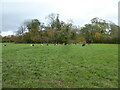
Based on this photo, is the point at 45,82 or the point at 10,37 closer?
the point at 45,82

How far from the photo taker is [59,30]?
41000mm

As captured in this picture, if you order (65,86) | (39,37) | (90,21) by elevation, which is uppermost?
(90,21)

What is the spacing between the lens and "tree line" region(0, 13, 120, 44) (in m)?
39.3

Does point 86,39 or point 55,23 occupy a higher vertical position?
point 55,23

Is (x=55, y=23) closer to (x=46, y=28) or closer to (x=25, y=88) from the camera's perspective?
→ (x=46, y=28)

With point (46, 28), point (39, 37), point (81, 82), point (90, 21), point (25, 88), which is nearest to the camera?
point (25, 88)

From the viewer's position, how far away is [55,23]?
42.0 m

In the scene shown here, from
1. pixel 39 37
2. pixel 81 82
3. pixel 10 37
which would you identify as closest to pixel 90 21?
pixel 39 37

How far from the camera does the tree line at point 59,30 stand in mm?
39312

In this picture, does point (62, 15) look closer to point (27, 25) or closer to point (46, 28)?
point (46, 28)

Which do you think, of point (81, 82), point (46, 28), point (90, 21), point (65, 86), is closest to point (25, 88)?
point (65, 86)

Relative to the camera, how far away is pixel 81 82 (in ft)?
11.5

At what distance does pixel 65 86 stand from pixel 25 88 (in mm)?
975

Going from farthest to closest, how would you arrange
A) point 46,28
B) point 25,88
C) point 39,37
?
1. point 46,28
2. point 39,37
3. point 25,88
